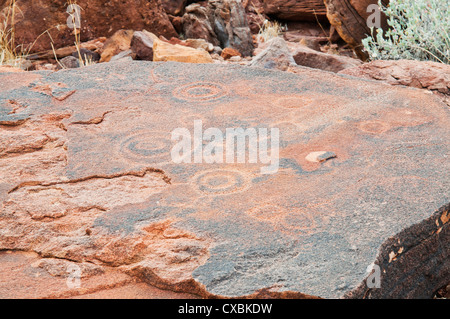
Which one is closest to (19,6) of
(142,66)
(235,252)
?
(142,66)

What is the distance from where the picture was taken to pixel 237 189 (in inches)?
71.9

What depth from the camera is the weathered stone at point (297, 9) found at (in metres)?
6.12

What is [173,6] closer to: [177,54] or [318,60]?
[177,54]

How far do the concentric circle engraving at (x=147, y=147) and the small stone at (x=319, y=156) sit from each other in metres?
0.53

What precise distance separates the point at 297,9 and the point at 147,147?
4.51m

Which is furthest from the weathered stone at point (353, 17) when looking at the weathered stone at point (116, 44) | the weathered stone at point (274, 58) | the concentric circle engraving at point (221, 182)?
the concentric circle engraving at point (221, 182)

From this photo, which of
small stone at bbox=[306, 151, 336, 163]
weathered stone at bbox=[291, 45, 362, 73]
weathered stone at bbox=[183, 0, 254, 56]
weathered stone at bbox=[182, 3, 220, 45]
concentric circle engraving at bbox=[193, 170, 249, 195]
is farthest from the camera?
weathered stone at bbox=[182, 3, 220, 45]

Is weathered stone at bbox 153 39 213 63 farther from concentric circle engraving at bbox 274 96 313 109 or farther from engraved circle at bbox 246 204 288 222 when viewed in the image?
engraved circle at bbox 246 204 288 222

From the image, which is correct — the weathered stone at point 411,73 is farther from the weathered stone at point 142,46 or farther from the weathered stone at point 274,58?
the weathered stone at point 142,46

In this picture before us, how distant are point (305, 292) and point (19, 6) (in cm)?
417

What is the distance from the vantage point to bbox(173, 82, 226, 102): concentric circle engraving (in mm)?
2633

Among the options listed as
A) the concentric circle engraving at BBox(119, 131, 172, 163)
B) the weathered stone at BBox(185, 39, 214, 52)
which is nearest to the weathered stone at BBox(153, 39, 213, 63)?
the weathered stone at BBox(185, 39, 214, 52)

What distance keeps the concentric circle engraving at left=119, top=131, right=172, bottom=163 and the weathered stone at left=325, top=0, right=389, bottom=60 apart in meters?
2.82

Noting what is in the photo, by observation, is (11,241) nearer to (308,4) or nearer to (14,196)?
(14,196)
